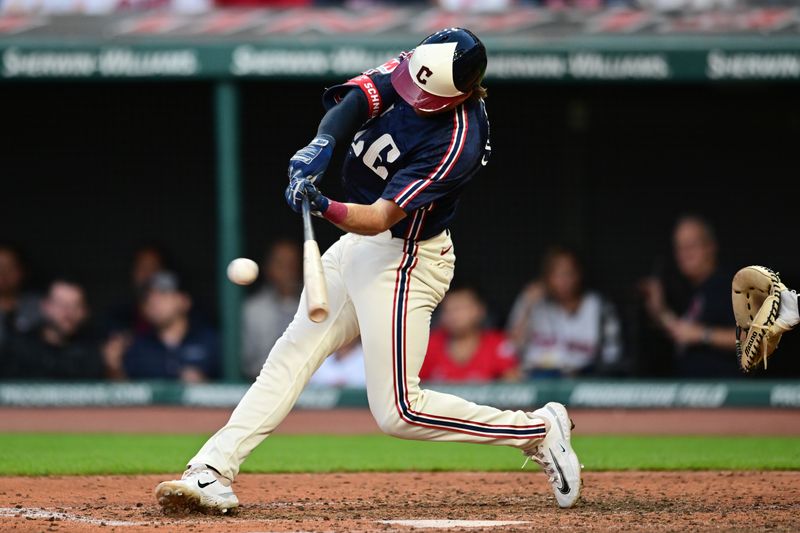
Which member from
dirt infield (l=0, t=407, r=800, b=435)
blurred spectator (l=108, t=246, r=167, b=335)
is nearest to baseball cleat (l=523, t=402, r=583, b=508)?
dirt infield (l=0, t=407, r=800, b=435)

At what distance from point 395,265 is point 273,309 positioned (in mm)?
4315

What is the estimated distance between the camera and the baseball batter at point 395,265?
396 centimetres

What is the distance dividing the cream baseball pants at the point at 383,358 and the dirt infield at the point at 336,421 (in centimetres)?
293

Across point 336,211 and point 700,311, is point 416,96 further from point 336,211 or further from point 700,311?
point 700,311

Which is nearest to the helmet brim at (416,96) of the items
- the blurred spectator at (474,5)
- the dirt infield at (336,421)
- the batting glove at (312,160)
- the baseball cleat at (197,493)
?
the batting glove at (312,160)

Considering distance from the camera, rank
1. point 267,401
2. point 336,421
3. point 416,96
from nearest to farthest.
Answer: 1. point 416,96
2. point 267,401
3. point 336,421

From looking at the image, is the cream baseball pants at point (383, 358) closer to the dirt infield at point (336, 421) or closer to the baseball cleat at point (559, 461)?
the baseball cleat at point (559, 461)

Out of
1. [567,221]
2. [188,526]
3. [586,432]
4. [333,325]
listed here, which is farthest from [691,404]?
[188,526]

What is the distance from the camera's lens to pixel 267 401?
414cm

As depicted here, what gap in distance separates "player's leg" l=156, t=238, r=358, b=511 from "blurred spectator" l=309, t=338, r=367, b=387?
365cm

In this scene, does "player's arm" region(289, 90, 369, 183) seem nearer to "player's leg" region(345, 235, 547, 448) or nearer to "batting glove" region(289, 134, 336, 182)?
"batting glove" region(289, 134, 336, 182)

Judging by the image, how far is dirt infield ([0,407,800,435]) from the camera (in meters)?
7.13

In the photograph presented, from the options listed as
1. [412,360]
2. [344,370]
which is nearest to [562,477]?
[412,360]

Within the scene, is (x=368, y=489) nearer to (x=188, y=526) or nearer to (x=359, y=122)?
(x=188, y=526)
